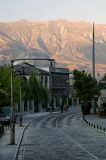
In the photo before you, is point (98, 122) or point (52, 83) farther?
point (52, 83)

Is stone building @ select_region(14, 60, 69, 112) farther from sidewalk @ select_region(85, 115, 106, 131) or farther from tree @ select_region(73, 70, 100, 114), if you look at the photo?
sidewalk @ select_region(85, 115, 106, 131)

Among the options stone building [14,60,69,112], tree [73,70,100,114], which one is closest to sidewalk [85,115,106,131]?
tree [73,70,100,114]

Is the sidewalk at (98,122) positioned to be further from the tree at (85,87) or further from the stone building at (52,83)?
the stone building at (52,83)

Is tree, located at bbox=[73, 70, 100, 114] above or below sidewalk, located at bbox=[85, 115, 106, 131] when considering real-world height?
above

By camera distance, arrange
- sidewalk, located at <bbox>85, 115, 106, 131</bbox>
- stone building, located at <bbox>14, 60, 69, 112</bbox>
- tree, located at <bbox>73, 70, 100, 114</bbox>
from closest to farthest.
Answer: sidewalk, located at <bbox>85, 115, 106, 131</bbox>, tree, located at <bbox>73, 70, 100, 114</bbox>, stone building, located at <bbox>14, 60, 69, 112</bbox>

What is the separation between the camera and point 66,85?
539ft

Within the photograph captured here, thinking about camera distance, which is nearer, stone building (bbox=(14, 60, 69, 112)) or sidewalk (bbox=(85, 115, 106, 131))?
sidewalk (bbox=(85, 115, 106, 131))

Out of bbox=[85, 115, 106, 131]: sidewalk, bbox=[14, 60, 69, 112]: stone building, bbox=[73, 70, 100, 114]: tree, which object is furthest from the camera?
bbox=[14, 60, 69, 112]: stone building

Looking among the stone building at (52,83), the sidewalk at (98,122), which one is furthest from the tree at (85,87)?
the stone building at (52,83)

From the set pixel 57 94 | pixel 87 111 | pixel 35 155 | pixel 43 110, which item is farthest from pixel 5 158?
pixel 57 94

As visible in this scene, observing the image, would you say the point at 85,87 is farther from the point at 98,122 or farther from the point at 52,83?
the point at 52,83

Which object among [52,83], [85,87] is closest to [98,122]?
[85,87]

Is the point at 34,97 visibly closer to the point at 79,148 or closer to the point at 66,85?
the point at 66,85

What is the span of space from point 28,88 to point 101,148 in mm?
78709
